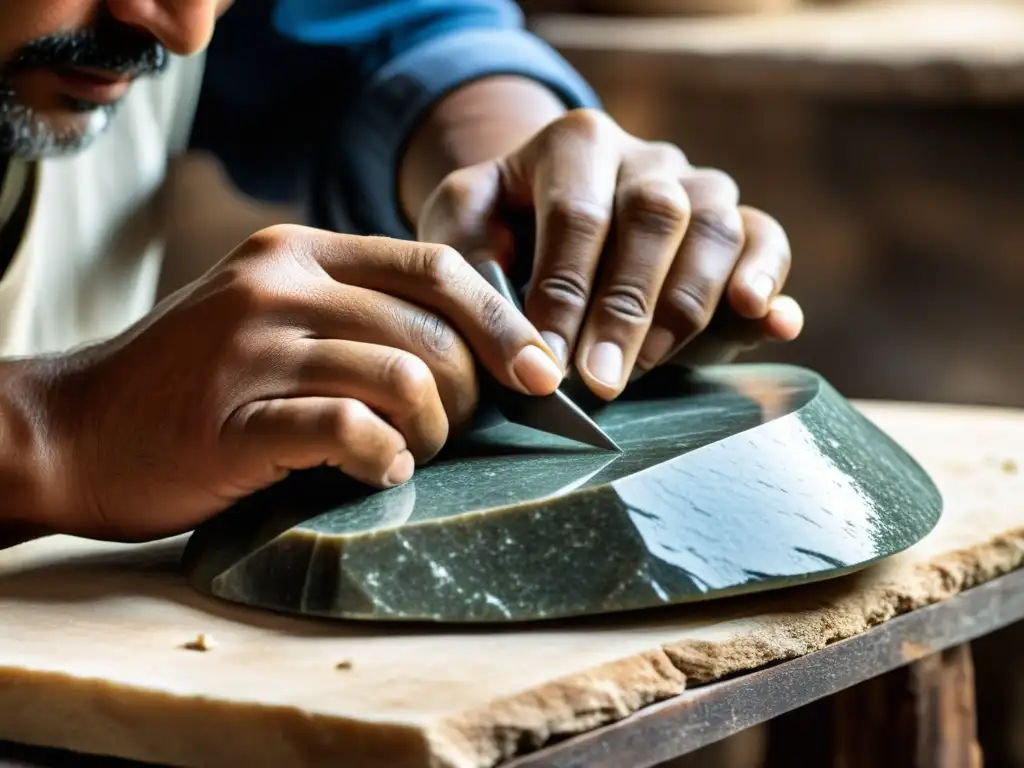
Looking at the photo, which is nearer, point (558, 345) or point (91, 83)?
point (558, 345)

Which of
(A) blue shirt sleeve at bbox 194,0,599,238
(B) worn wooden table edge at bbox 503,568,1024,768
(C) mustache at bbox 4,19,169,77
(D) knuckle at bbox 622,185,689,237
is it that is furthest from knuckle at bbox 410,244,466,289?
(A) blue shirt sleeve at bbox 194,0,599,238

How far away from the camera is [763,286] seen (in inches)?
45.4

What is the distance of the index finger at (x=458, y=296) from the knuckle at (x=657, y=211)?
197mm

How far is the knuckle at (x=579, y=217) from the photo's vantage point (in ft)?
3.67

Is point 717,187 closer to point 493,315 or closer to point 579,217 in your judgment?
point 579,217

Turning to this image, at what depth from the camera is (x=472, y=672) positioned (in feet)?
2.56

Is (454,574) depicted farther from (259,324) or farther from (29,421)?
(29,421)

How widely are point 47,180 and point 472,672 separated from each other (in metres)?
0.98

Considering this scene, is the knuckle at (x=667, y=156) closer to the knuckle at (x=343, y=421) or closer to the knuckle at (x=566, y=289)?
the knuckle at (x=566, y=289)

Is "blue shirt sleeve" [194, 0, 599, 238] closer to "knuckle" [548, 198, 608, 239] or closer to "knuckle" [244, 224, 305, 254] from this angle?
"knuckle" [548, 198, 608, 239]

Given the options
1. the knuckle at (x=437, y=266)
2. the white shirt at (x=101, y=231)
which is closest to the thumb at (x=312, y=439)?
the knuckle at (x=437, y=266)

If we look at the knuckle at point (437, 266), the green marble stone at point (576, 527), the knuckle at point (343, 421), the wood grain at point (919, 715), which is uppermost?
the knuckle at point (437, 266)

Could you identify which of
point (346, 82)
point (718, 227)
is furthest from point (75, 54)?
point (346, 82)

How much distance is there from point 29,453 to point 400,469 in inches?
9.9
